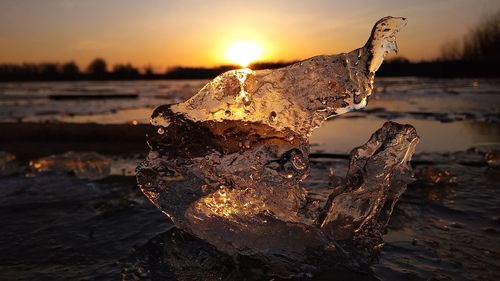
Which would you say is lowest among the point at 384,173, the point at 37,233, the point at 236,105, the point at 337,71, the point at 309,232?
the point at 37,233

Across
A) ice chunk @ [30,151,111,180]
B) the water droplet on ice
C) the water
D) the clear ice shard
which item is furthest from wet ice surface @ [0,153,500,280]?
the water droplet on ice

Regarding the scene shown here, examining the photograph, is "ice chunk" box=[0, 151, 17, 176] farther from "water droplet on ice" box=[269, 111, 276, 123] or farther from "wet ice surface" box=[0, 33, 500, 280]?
"water droplet on ice" box=[269, 111, 276, 123]

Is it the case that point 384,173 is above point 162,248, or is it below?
above

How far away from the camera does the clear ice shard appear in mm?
2797

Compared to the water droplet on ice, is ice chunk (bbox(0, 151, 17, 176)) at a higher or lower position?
lower

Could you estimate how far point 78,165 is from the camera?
541cm

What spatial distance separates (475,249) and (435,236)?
304mm

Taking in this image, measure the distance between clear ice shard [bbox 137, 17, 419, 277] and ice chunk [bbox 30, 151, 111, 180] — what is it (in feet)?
7.99

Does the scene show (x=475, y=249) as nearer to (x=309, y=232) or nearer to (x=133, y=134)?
(x=309, y=232)

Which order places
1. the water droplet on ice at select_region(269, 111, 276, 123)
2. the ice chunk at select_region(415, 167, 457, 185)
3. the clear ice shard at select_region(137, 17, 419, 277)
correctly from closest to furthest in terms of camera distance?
1. the clear ice shard at select_region(137, 17, 419, 277)
2. the water droplet on ice at select_region(269, 111, 276, 123)
3. the ice chunk at select_region(415, 167, 457, 185)

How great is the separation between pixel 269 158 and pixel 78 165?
10.9 feet

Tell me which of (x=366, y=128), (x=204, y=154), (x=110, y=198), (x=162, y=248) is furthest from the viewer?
(x=366, y=128)

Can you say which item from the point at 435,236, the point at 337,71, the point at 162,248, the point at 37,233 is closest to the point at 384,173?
the point at 435,236

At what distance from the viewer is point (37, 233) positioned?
3.15 meters
